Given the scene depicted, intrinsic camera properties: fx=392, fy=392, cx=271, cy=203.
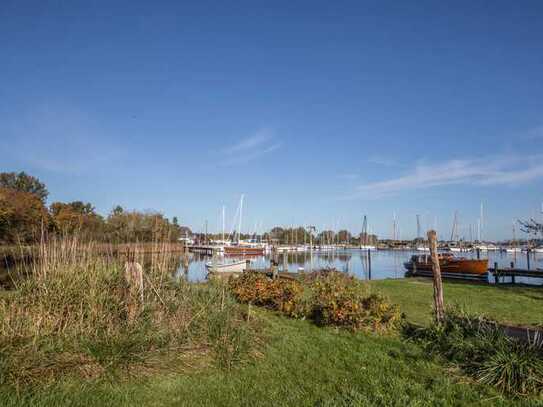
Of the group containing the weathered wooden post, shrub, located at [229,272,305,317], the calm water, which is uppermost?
the weathered wooden post

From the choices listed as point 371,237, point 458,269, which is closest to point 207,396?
point 458,269

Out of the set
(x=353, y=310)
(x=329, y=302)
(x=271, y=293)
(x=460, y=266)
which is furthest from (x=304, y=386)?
(x=460, y=266)

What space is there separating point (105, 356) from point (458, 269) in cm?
3018

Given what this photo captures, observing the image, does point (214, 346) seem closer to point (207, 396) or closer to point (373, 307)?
point (207, 396)

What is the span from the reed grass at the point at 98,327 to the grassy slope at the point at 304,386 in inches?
17.2

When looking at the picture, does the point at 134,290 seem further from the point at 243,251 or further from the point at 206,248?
the point at 243,251

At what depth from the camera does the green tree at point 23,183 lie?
89.4m

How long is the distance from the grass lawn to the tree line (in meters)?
8.01

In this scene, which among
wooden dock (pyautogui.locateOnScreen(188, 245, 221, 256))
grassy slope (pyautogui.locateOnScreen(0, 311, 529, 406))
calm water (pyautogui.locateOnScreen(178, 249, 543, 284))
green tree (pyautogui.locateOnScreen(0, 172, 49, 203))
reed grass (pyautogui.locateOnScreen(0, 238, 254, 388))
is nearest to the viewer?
grassy slope (pyautogui.locateOnScreen(0, 311, 529, 406))

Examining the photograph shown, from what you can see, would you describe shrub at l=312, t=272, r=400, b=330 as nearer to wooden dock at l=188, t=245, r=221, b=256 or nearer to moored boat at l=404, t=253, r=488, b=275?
wooden dock at l=188, t=245, r=221, b=256

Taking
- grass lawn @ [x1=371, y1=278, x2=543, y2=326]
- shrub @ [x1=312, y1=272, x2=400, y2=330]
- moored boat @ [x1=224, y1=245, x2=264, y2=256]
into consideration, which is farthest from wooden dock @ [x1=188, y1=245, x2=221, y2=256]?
moored boat @ [x1=224, y1=245, x2=264, y2=256]

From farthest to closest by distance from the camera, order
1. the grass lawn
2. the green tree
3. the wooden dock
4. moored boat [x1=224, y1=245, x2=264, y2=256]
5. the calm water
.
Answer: the green tree → moored boat [x1=224, y1=245, x2=264, y2=256] → the calm water → the wooden dock → the grass lawn

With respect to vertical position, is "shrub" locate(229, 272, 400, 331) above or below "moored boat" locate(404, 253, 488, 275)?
above

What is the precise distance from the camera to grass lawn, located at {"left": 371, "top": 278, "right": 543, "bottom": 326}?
11.0 metres
